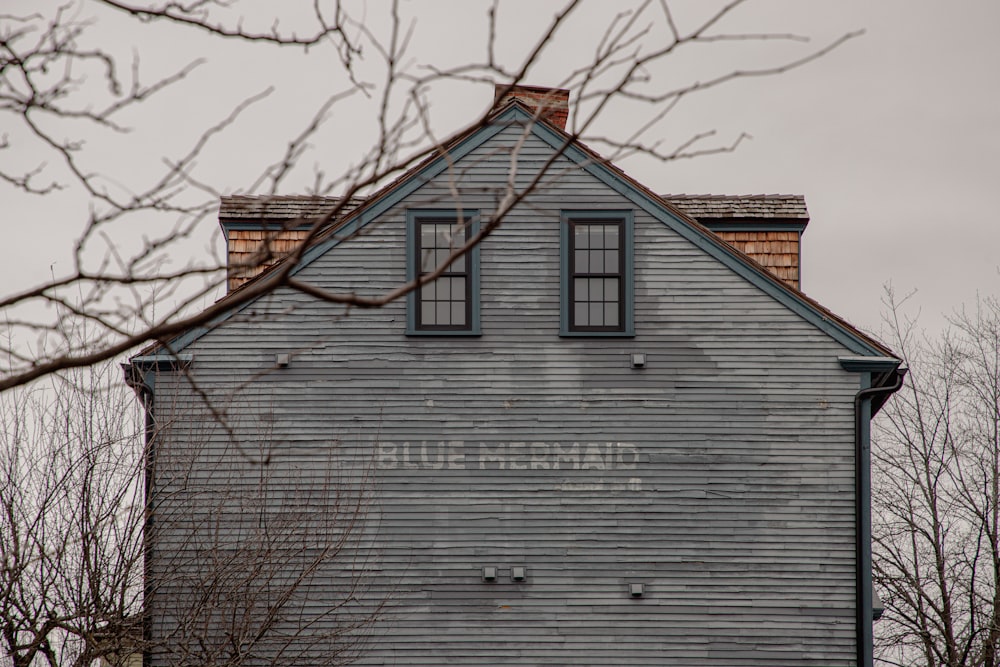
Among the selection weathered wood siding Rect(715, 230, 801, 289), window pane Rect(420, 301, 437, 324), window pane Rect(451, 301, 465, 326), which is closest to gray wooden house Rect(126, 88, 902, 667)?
window pane Rect(420, 301, 437, 324)

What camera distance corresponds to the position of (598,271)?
58.2 feet

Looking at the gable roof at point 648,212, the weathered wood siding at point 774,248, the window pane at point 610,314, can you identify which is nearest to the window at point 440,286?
the gable roof at point 648,212

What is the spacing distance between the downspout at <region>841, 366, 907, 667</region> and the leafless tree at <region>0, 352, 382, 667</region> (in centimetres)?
688

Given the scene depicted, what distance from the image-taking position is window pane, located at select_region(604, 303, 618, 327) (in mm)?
17609

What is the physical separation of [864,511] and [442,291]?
697cm

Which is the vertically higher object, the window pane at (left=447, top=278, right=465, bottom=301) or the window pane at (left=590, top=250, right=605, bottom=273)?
the window pane at (left=590, top=250, right=605, bottom=273)

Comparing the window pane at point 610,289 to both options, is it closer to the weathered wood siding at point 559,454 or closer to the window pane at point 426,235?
the weathered wood siding at point 559,454

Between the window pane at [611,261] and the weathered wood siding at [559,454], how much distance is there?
387 mm

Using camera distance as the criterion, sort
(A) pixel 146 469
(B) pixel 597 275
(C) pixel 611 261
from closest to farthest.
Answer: (A) pixel 146 469, (B) pixel 597 275, (C) pixel 611 261

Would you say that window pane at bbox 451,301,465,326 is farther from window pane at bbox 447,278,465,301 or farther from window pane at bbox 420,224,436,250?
window pane at bbox 420,224,436,250

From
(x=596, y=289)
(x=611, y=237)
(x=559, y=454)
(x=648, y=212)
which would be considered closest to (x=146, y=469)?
(x=559, y=454)

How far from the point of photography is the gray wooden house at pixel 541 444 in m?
16.8

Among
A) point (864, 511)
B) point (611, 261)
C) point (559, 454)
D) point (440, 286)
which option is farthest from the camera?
point (440, 286)

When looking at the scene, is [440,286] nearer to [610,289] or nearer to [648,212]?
[610,289]
